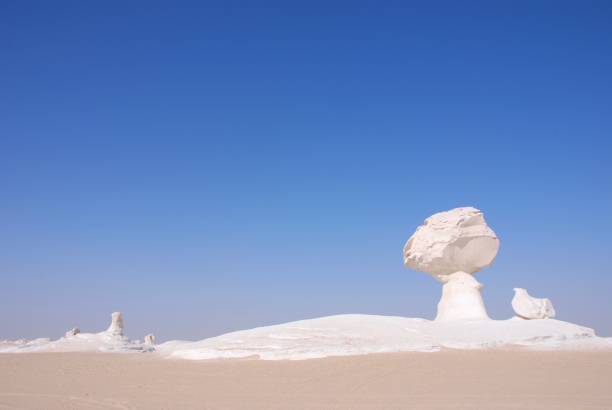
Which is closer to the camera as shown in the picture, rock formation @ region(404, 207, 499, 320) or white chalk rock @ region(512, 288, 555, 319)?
white chalk rock @ region(512, 288, 555, 319)

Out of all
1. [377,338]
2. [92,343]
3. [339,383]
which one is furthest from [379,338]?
[92,343]

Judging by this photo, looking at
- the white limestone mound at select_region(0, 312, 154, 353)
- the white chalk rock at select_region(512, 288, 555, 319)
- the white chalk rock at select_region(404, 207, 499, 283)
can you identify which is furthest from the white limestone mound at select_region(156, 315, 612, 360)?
the white limestone mound at select_region(0, 312, 154, 353)

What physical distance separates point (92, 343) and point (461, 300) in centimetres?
1987

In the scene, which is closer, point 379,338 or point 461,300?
point 379,338

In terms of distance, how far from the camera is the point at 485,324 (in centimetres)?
2234

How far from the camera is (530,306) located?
24.1 metres

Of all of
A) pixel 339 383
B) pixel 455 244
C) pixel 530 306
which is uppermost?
pixel 455 244

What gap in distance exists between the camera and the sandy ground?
12.7m

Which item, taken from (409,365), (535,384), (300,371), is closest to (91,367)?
(300,371)

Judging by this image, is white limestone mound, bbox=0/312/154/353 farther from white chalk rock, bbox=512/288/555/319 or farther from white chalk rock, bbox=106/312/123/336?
white chalk rock, bbox=512/288/555/319

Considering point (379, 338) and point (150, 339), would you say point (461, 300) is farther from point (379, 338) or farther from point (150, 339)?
point (150, 339)

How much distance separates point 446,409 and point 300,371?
5.96m

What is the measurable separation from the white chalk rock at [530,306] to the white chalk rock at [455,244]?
2.70 metres

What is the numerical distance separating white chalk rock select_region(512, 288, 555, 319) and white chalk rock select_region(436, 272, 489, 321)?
1.46 meters
